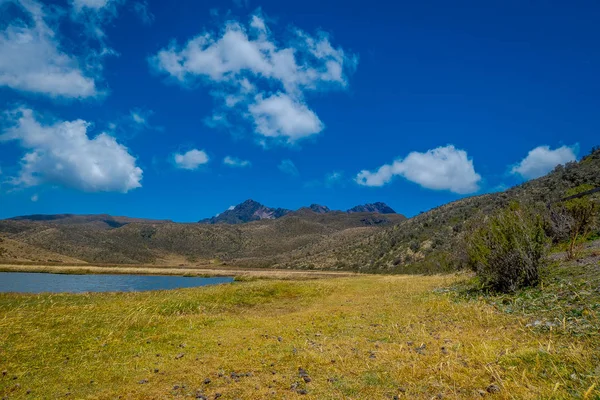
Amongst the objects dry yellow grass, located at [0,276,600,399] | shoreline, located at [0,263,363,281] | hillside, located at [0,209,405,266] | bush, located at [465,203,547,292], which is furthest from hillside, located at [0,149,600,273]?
dry yellow grass, located at [0,276,600,399]

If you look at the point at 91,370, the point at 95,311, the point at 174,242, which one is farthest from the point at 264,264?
the point at 91,370

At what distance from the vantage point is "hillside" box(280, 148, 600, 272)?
57531mm

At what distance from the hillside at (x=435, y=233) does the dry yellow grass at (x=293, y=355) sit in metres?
42.9

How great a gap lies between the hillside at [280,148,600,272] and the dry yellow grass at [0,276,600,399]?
42891 mm

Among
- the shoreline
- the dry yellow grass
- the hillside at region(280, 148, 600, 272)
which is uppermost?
the hillside at region(280, 148, 600, 272)

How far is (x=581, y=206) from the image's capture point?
23797 mm

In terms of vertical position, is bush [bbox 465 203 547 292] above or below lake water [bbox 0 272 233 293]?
above

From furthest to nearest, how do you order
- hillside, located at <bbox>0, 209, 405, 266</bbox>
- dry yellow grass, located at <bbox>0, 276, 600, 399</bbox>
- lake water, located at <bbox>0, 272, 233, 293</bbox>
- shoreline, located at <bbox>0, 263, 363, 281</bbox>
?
1. hillside, located at <bbox>0, 209, 405, 266</bbox>
2. shoreline, located at <bbox>0, 263, 363, 281</bbox>
3. lake water, located at <bbox>0, 272, 233, 293</bbox>
4. dry yellow grass, located at <bbox>0, 276, 600, 399</bbox>

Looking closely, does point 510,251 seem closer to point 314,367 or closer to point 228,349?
point 314,367

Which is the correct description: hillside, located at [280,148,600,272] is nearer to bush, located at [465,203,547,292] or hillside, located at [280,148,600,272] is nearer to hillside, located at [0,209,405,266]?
bush, located at [465,203,547,292]

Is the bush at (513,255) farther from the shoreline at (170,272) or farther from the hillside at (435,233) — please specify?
the shoreline at (170,272)

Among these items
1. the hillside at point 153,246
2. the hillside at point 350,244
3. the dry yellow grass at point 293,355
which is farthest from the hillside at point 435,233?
the dry yellow grass at point 293,355

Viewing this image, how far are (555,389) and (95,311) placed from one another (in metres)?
19.8

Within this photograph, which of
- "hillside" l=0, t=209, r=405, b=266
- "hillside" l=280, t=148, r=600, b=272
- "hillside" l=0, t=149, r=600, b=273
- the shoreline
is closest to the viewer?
"hillside" l=280, t=148, r=600, b=272
